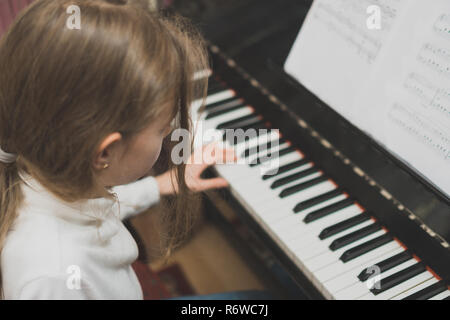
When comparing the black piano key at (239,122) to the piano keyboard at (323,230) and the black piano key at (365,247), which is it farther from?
the black piano key at (365,247)

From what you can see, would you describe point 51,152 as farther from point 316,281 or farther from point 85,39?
point 316,281

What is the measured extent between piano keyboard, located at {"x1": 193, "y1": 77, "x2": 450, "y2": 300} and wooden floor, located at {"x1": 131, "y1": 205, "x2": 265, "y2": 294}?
58cm

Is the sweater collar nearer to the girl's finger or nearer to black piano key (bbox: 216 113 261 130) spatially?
the girl's finger

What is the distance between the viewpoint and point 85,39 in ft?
2.24

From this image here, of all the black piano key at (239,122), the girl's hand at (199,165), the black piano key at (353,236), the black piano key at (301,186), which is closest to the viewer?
the black piano key at (353,236)

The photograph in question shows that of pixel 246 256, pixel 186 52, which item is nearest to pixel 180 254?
pixel 246 256

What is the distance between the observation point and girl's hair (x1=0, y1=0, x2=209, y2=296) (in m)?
0.69

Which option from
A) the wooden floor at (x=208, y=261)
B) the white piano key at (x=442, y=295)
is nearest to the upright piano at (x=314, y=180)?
the white piano key at (x=442, y=295)

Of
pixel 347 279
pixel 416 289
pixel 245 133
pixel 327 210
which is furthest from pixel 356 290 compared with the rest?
pixel 245 133

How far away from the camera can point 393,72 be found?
105 centimetres

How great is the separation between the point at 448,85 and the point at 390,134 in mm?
175

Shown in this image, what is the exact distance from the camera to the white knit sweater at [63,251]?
74 centimetres

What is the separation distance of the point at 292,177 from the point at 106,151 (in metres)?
0.63

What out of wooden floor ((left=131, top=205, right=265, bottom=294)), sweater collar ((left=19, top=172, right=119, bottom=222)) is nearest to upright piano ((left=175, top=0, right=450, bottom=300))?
sweater collar ((left=19, top=172, right=119, bottom=222))
